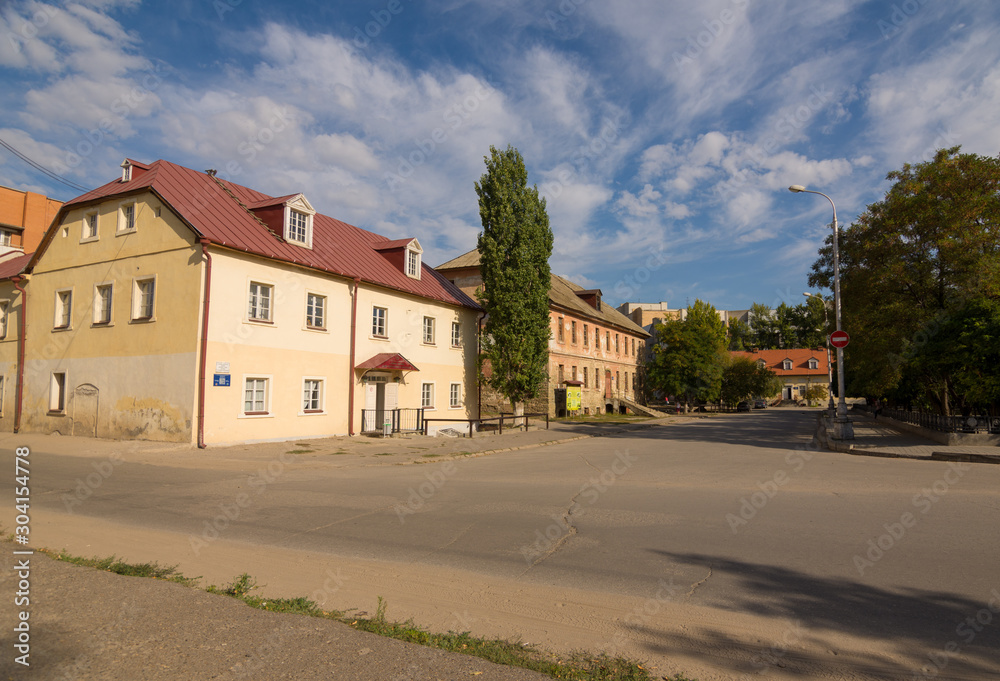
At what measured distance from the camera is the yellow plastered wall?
18516mm

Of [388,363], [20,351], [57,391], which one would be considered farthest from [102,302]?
[388,363]

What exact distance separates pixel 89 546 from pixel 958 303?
2326 cm

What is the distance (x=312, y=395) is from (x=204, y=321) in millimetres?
5071

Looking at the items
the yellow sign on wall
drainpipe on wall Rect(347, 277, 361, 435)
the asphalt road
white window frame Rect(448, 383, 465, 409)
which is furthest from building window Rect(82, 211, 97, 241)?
the yellow sign on wall

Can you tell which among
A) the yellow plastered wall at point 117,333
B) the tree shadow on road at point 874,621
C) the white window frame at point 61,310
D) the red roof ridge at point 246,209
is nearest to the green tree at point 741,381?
the red roof ridge at point 246,209

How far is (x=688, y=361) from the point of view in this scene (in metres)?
51.5

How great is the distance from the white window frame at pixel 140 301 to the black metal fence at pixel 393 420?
8.46m

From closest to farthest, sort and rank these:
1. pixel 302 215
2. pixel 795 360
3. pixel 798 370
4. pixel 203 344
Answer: pixel 203 344 → pixel 302 215 → pixel 798 370 → pixel 795 360

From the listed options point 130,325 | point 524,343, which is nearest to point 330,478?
point 130,325

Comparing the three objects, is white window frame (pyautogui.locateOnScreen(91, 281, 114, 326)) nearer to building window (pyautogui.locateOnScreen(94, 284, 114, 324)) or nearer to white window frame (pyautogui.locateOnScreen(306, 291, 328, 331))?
building window (pyautogui.locateOnScreen(94, 284, 114, 324))

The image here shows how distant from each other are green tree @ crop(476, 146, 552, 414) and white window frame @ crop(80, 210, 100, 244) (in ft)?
53.7

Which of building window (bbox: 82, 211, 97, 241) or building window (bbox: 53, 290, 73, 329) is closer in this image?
building window (bbox: 82, 211, 97, 241)

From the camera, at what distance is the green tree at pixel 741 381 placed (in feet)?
187

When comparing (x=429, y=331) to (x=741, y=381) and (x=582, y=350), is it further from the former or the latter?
(x=741, y=381)
